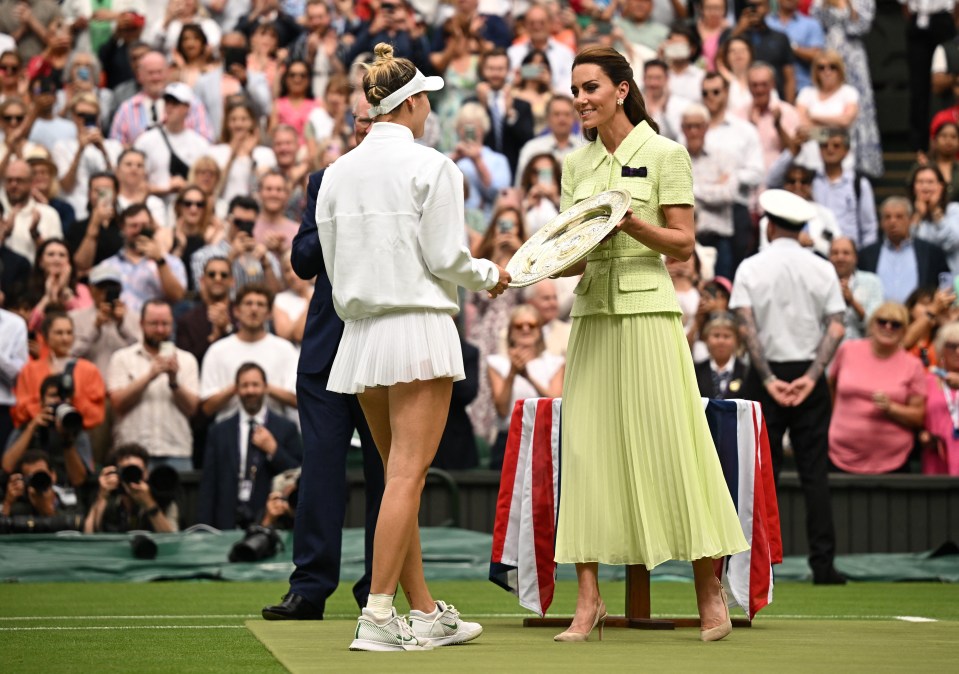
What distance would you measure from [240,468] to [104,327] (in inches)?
86.8

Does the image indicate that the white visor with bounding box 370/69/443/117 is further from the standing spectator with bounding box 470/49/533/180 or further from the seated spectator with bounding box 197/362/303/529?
the standing spectator with bounding box 470/49/533/180

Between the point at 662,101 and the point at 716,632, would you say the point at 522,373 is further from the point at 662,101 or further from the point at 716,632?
the point at 716,632

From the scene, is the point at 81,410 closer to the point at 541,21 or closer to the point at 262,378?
the point at 262,378

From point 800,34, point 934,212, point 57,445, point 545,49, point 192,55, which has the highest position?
point 800,34

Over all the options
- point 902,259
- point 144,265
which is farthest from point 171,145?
point 902,259

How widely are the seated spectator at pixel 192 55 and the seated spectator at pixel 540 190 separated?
144 inches

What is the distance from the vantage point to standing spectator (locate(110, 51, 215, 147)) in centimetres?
1662

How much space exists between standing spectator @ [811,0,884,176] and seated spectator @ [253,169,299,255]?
558 centimetres

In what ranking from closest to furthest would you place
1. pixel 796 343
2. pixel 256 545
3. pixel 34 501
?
pixel 796 343 < pixel 256 545 < pixel 34 501

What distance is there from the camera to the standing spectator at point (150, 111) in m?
16.6

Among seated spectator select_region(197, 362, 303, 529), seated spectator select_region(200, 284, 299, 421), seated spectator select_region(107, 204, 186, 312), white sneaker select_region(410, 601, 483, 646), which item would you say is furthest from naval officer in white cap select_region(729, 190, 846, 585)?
seated spectator select_region(107, 204, 186, 312)

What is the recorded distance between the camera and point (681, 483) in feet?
22.7

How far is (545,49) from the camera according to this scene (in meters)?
17.4

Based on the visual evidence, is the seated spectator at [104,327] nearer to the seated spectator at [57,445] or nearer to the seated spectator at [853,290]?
the seated spectator at [57,445]
